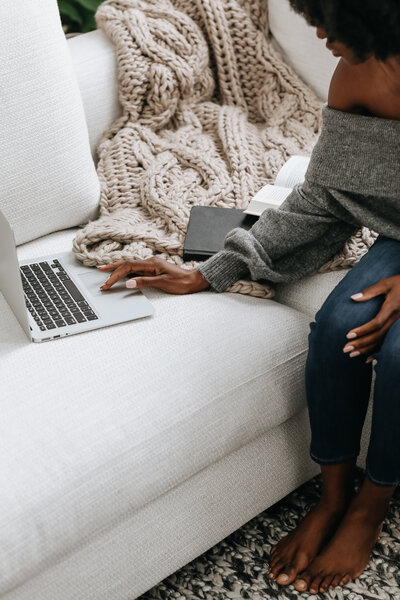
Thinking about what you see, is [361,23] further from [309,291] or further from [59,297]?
[59,297]

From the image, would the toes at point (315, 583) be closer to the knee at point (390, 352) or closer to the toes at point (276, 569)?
the toes at point (276, 569)

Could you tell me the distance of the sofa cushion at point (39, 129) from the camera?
4.64ft

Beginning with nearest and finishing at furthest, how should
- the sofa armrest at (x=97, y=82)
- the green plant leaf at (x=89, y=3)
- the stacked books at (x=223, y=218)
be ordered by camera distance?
1. the stacked books at (x=223, y=218)
2. the sofa armrest at (x=97, y=82)
3. the green plant leaf at (x=89, y=3)

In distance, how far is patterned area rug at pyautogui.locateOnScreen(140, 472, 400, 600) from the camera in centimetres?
120

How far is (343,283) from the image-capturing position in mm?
1183

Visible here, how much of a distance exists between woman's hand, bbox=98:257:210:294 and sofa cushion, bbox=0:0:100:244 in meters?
0.25

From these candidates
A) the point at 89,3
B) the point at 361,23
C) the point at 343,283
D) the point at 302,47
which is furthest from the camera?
the point at 89,3

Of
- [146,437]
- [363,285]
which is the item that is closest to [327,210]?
[363,285]

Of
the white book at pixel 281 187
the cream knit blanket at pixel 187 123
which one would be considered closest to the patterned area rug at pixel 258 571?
the cream knit blanket at pixel 187 123

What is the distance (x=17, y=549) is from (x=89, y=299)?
1.60ft

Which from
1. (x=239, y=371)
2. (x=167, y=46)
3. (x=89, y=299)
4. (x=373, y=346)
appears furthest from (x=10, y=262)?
(x=167, y=46)

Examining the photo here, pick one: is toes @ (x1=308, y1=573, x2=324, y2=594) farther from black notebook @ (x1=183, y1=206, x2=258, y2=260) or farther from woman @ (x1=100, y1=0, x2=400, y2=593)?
black notebook @ (x1=183, y1=206, x2=258, y2=260)

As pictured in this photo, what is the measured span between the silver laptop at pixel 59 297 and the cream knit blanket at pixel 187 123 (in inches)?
2.4

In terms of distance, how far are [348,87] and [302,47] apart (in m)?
0.63
